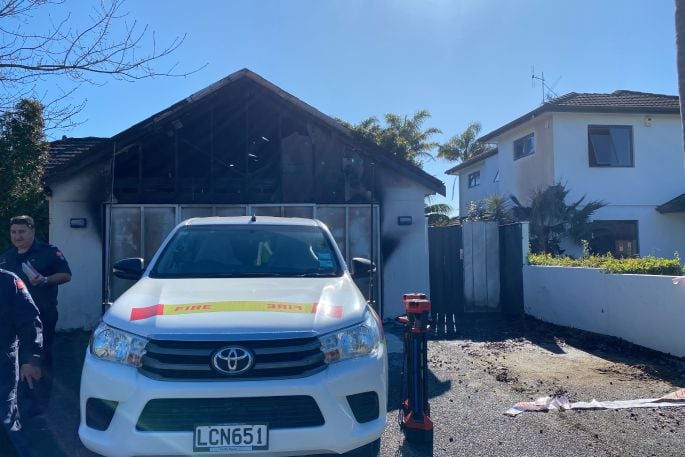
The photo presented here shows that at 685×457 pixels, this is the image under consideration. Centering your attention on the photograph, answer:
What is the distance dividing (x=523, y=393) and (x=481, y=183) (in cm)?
1924

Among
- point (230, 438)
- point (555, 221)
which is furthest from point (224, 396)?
point (555, 221)

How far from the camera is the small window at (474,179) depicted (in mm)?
24797

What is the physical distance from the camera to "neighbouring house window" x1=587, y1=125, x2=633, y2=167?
16359 millimetres

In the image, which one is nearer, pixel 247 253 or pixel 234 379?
pixel 234 379

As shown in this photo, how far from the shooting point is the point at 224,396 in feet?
9.96

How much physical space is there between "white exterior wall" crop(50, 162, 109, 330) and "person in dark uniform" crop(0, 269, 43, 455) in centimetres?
600

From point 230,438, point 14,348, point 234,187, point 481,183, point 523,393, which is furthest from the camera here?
point 481,183

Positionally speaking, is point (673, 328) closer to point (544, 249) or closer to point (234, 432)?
point (234, 432)

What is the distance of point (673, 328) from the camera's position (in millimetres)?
6945

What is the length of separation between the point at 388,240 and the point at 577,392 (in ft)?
16.1

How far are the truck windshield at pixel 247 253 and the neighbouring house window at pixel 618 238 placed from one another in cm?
1358

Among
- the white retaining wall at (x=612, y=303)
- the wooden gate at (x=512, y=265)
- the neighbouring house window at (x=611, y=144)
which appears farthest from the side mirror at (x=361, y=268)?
the neighbouring house window at (x=611, y=144)

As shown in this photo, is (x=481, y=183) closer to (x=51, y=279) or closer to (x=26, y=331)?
(x=51, y=279)

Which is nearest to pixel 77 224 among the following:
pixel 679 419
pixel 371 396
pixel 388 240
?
pixel 388 240
